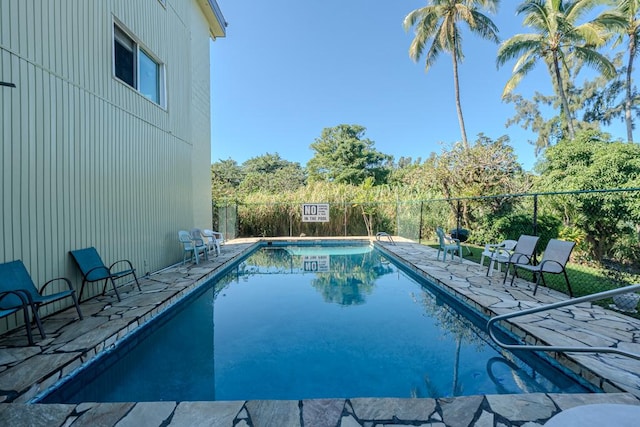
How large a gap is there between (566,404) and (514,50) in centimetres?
1578

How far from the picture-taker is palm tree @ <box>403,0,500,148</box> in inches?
532

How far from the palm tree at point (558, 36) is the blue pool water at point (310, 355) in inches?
527

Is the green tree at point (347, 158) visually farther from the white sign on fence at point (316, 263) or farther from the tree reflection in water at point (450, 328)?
the tree reflection in water at point (450, 328)

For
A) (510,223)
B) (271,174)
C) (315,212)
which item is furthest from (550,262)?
(271,174)

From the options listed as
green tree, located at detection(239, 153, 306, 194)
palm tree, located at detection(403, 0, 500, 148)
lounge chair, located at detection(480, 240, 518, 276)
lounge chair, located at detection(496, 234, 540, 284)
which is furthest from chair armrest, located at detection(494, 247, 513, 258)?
green tree, located at detection(239, 153, 306, 194)

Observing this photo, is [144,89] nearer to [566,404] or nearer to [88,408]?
[88,408]

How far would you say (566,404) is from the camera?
6.66 feet

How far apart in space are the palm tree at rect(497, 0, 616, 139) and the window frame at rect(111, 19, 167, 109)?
566 inches

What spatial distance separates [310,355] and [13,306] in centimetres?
295

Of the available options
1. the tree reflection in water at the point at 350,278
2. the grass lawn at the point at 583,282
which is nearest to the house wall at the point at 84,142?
the tree reflection in water at the point at 350,278

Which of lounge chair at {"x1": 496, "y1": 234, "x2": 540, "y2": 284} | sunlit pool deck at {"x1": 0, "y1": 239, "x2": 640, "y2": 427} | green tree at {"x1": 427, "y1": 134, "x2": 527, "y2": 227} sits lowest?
sunlit pool deck at {"x1": 0, "y1": 239, "x2": 640, "y2": 427}

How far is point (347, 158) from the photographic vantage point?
25109mm

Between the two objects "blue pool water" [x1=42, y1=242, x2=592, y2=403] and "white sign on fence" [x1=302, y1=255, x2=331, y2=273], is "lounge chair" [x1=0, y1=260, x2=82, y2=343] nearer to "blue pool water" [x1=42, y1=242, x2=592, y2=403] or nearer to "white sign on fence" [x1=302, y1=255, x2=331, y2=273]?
"blue pool water" [x1=42, y1=242, x2=592, y2=403]

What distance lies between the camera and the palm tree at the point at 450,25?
1352 centimetres
